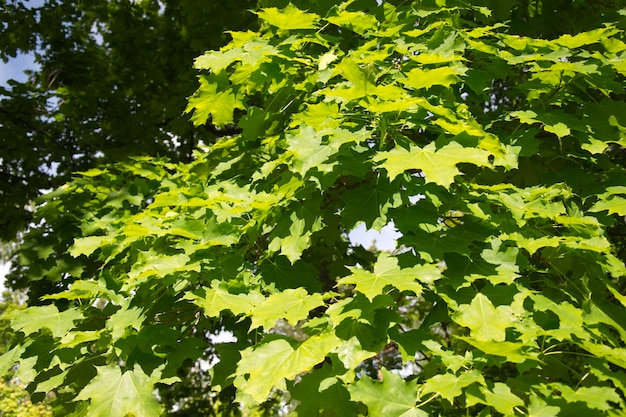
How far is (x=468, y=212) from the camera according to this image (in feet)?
6.86

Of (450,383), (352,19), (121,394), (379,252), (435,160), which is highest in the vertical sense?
(352,19)

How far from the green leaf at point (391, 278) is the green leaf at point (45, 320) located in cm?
155

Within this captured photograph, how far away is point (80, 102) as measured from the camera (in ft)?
22.1

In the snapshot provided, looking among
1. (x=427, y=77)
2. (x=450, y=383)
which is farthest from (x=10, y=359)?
(x=427, y=77)

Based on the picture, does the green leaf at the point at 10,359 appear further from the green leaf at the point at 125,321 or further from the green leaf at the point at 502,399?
the green leaf at the point at 502,399

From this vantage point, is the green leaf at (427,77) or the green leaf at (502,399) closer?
the green leaf at (502,399)

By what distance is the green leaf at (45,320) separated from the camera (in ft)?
8.24

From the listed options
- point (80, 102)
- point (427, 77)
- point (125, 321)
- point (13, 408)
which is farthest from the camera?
point (13, 408)

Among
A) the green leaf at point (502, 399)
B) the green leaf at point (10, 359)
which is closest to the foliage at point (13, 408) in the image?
the green leaf at point (10, 359)

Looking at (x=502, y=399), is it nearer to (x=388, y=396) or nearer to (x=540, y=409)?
(x=540, y=409)

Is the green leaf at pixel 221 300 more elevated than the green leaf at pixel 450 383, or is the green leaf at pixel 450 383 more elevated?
the green leaf at pixel 221 300

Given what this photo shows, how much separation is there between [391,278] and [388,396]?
1.39 feet

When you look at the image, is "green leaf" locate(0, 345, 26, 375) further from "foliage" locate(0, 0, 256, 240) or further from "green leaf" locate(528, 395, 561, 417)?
"foliage" locate(0, 0, 256, 240)

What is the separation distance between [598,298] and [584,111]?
3.47 feet
